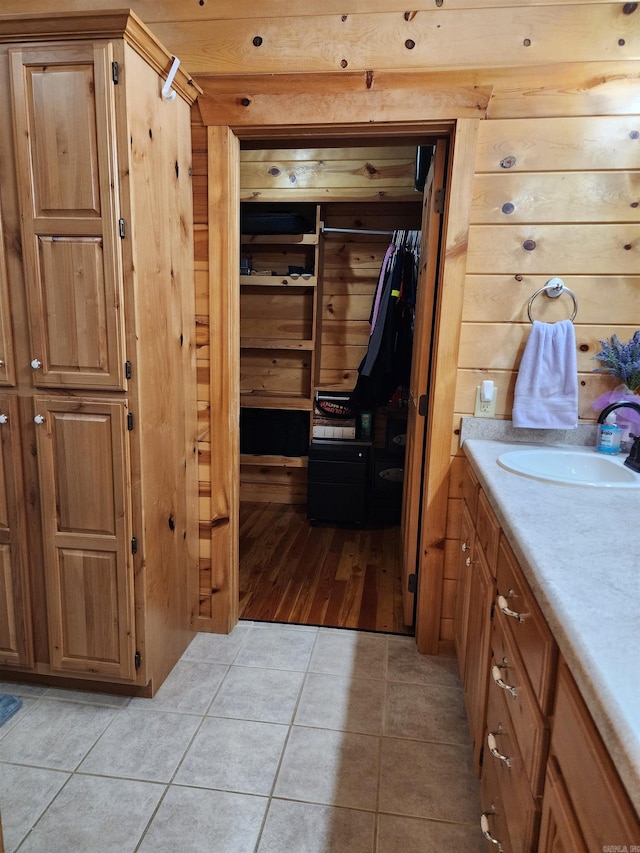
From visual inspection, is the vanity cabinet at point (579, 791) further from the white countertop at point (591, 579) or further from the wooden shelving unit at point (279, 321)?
the wooden shelving unit at point (279, 321)

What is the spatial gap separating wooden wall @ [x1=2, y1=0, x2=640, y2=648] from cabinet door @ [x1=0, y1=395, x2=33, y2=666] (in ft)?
4.40

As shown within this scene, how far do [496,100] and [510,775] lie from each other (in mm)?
1982

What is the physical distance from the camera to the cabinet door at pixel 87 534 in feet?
5.72

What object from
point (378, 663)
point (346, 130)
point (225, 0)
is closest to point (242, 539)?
point (378, 663)

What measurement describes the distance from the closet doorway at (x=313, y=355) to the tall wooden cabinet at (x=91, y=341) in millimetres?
1069

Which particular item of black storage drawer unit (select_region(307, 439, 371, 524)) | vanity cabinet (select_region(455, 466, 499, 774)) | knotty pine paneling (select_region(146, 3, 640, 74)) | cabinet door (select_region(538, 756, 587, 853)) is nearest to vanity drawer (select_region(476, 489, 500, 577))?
vanity cabinet (select_region(455, 466, 499, 774))

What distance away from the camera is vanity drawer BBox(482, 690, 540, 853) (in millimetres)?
960

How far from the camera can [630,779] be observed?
22.4 inches

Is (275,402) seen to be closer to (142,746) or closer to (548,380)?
(548,380)

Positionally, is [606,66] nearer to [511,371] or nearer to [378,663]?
[511,371]

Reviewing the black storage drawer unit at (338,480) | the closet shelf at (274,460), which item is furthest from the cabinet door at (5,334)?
the closet shelf at (274,460)


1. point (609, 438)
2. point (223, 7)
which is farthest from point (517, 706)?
point (223, 7)

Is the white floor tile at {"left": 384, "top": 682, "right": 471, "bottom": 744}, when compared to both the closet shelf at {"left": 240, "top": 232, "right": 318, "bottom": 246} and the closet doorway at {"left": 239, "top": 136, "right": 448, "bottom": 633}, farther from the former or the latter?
the closet shelf at {"left": 240, "top": 232, "right": 318, "bottom": 246}

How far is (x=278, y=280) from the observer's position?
359 centimetres
